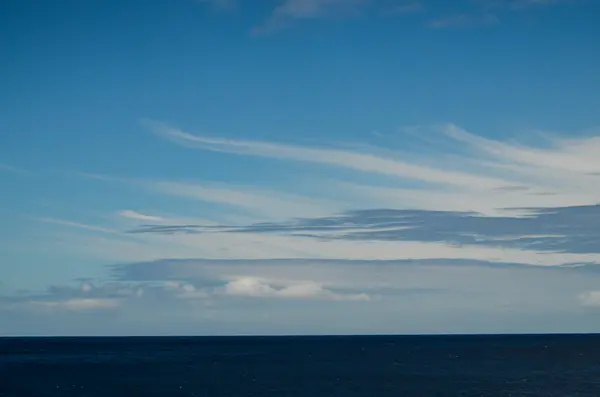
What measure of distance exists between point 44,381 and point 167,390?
66.5 ft

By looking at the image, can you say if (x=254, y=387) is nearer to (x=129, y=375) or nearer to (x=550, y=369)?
(x=129, y=375)

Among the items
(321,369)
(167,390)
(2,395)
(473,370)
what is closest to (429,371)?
(473,370)

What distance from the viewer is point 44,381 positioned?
8762cm

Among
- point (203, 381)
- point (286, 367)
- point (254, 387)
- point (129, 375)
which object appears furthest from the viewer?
point (286, 367)

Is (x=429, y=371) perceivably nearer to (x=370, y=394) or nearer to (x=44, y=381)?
(x=370, y=394)

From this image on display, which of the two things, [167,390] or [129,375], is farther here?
[129,375]

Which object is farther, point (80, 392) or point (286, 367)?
point (286, 367)

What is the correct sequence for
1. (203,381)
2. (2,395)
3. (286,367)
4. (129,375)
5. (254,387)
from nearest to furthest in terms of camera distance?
(2,395), (254,387), (203,381), (129,375), (286,367)

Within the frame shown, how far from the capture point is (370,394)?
233 feet

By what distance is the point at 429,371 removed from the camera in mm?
103188

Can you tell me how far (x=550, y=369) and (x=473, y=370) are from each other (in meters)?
10.8

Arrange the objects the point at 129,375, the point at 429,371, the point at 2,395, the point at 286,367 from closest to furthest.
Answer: the point at 2,395 → the point at 129,375 → the point at 429,371 → the point at 286,367

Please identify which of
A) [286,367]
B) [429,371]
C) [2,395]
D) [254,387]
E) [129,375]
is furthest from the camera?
[286,367]

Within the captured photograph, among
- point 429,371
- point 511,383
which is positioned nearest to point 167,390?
point 511,383
